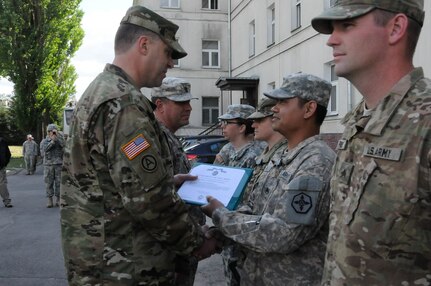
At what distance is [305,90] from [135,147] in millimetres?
1050

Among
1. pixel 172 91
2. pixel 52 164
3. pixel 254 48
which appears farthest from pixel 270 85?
pixel 172 91

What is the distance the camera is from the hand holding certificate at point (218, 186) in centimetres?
245

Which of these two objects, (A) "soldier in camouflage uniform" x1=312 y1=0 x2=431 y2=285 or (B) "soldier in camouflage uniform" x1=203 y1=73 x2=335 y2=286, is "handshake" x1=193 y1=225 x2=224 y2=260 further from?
(A) "soldier in camouflage uniform" x1=312 y1=0 x2=431 y2=285

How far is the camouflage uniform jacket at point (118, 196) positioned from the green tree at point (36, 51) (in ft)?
87.5

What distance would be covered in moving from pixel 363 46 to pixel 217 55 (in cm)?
2292

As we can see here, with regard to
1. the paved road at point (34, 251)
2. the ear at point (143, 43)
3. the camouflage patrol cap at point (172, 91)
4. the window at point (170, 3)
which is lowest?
the paved road at point (34, 251)

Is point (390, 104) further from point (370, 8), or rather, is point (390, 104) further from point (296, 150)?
point (296, 150)

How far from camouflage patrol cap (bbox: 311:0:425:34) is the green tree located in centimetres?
2731

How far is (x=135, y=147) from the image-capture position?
1940 mm

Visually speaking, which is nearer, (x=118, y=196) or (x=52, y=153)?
(x=118, y=196)

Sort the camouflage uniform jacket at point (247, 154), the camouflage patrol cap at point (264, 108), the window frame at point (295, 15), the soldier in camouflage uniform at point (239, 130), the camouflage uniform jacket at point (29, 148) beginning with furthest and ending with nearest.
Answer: the camouflage uniform jacket at point (29, 148)
the window frame at point (295, 15)
the soldier in camouflage uniform at point (239, 130)
the camouflage uniform jacket at point (247, 154)
the camouflage patrol cap at point (264, 108)

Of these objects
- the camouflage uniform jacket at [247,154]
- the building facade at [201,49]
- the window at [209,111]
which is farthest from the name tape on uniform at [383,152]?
the window at [209,111]

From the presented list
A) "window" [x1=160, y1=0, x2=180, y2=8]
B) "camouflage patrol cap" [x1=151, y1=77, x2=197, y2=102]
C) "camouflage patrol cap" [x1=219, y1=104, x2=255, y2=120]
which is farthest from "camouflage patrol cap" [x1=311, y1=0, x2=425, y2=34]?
"window" [x1=160, y1=0, x2=180, y2=8]

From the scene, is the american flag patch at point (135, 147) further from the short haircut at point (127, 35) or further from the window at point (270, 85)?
the window at point (270, 85)
